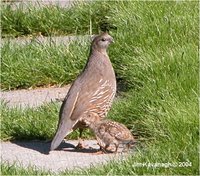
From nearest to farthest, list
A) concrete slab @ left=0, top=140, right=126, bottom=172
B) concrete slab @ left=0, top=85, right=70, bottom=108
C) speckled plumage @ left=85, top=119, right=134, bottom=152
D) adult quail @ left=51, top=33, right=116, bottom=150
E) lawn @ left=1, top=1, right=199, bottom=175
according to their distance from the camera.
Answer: lawn @ left=1, top=1, right=199, bottom=175 → concrete slab @ left=0, top=140, right=126, bottom=172 → speckled plumage @ left=85, top=119, right=134, bottom=152 → adult quail @ left=51, top=33, right=116, bottom=150 → concrete slab @ left=0, top=85, right=70, bottom=108

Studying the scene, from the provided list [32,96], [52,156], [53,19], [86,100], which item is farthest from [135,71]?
[53,19]

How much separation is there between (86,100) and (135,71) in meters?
1.06

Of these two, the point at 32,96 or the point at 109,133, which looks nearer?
the point at 109,133

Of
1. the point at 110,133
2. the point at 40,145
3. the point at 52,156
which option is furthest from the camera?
the point at 40,145

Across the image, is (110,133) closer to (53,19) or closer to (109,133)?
(109,133)

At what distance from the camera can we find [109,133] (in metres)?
8.50

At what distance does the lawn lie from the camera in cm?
786

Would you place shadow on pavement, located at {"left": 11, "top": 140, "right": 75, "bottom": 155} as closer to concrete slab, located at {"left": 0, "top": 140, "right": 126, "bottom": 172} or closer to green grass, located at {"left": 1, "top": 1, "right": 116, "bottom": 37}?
concrete slab, located at {"left": 0, "top": 140, "right": 126, "bottom": 172}

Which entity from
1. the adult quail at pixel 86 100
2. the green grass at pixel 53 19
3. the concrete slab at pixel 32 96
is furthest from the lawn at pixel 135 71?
the adult quail at pixel 86 100

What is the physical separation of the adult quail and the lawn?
31 centimetres

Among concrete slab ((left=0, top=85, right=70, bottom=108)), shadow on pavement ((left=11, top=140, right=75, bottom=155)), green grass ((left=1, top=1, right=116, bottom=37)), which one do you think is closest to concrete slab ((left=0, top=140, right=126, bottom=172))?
shadow on pavement ((left=11, top=140, right=75, bottom=155))

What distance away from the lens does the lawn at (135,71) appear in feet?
25.8

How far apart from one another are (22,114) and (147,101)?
136cm

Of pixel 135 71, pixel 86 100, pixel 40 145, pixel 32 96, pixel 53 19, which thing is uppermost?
pixel 53 19
